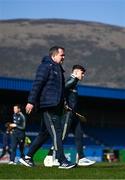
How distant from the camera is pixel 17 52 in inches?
4899

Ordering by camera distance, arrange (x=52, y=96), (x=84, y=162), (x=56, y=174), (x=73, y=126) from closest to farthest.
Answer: (x=56, y=174), (x=52, y=96), (x=84, y=162), (x=73, y=126)

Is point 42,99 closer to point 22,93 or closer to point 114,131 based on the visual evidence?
point 22,93

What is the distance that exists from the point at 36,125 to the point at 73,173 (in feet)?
102

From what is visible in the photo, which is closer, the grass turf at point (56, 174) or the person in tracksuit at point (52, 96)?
the grass turf at point (56, 174)

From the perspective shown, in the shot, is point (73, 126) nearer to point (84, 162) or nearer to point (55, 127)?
point (84, 162)

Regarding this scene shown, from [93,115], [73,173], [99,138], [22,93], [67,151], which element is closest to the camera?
[73,173]

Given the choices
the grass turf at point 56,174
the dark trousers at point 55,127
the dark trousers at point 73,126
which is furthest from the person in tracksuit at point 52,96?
the dark trousers at point 73,126

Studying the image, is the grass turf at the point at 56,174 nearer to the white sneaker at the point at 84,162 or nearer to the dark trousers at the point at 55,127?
the dark trousers at the point at 55,127

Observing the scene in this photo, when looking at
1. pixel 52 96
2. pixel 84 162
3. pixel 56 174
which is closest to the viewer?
pixel 56 174

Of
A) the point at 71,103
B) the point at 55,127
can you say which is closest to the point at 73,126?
the point at 71,103

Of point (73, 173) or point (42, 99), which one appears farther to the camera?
point (42, 99)

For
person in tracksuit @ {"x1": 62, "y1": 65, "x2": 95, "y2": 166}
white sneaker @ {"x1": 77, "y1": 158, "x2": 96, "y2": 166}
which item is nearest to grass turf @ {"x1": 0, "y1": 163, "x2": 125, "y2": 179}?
white sneaker @ {"x1": 77, "y1": 158, "x2": 96, "y2": 166}

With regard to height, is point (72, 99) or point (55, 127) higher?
point (72, 99)

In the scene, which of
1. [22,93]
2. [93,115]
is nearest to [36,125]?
[22,93]
